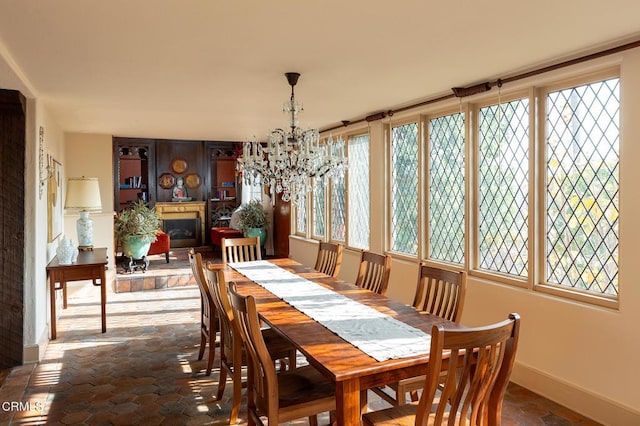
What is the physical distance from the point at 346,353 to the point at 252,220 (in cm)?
646

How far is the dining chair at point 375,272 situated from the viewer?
328 cm

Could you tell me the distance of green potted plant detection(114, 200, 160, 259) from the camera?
6.55 meters

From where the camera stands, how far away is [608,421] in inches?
108

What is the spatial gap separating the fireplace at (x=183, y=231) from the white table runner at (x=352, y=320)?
6.21m

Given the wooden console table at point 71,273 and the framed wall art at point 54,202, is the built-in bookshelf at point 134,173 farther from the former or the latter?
the wooden console table at point 71,273

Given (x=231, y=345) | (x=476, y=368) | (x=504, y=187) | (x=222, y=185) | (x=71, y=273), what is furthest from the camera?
(x=222, y=185)

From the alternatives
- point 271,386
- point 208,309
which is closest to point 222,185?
point 208,309

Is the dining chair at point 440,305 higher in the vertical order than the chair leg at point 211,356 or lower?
higher

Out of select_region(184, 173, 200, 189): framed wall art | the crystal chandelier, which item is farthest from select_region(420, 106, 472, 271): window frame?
select_region(184, 173, 200, 189): framed wall art

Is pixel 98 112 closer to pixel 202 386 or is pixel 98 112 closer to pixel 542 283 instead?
pixel 202 386

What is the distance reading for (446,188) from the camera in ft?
13.8

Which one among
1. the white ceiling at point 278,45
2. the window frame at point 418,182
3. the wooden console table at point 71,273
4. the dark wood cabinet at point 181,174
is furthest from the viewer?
the dark wood cabinet at point 181,174

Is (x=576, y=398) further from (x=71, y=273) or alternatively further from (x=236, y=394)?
(x=71, y=273)

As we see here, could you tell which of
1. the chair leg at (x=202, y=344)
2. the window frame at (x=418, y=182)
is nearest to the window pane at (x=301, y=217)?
the window frame at (x=418, y=182)
